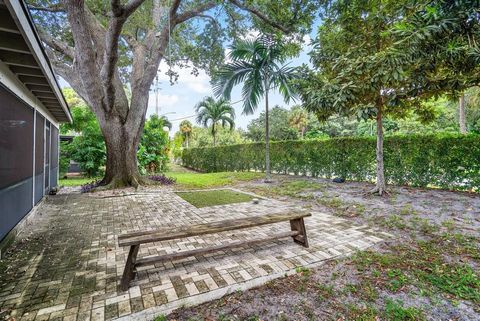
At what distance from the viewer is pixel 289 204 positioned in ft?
18.9

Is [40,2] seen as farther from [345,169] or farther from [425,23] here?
[345,169]

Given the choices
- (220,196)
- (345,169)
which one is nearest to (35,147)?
(220,196)

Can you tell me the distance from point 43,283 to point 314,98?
18.4 ft

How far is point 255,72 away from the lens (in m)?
8.89

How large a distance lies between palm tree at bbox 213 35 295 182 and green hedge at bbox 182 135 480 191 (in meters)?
2.67

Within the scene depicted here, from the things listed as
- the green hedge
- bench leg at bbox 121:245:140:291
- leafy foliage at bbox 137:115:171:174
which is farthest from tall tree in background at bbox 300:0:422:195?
leafy foliage at bbox 137:115:171:174

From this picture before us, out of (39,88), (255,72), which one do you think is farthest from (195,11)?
(39,88)

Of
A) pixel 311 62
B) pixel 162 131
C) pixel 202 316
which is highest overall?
pixel 311 62

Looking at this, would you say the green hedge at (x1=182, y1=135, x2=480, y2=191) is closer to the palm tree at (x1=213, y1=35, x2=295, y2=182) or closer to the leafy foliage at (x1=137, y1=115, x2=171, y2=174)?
the palm tree at (x1=213, y1=35, x2=295, y2=182)

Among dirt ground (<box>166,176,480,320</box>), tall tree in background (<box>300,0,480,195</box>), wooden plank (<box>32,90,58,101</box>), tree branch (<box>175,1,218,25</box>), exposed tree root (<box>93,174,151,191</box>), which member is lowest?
dirt ground (<box>166,176,480,320</box>)

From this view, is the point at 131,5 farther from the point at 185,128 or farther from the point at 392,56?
the point at 185,128

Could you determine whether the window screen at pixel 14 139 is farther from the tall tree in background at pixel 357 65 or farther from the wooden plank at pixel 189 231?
the tall tree in background at pixel 357 65

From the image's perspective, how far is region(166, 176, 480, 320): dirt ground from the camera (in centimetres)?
199

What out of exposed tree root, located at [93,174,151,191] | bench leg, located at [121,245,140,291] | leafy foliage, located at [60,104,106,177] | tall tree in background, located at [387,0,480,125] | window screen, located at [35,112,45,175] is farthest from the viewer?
leafy foliage, located at [60,104,106,177]
